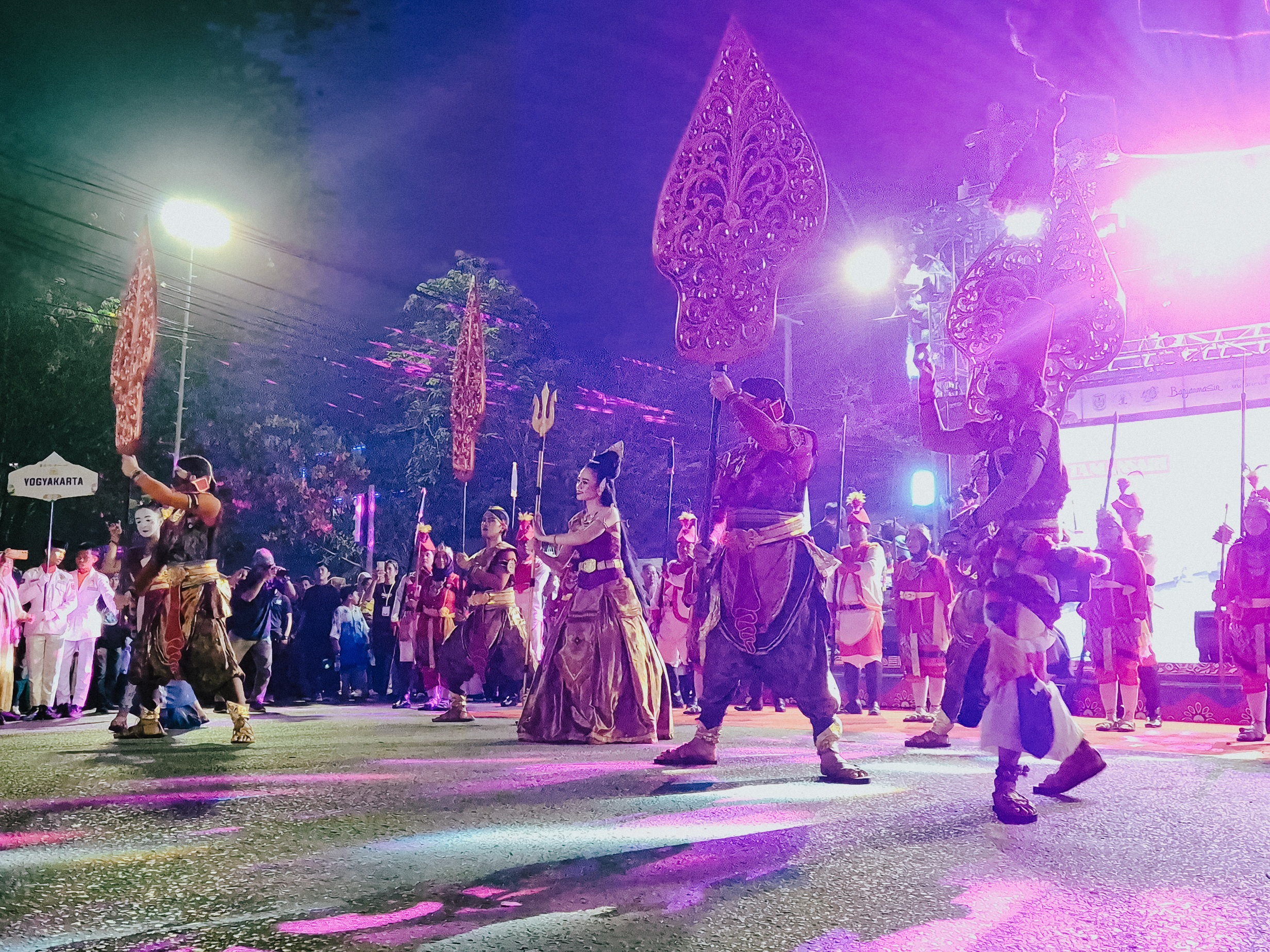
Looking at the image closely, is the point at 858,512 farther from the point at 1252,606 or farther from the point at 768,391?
the point at 768,391

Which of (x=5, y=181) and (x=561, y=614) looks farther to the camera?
(x=5, y=181)

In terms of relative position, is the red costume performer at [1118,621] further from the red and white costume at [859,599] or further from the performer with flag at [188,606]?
the performer with flag at [188,606]

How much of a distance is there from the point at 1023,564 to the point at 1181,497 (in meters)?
12.7

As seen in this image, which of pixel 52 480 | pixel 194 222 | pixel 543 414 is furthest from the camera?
pixel 194 222

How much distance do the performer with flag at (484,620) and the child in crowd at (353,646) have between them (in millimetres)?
5253

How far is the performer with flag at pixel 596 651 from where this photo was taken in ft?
25.1

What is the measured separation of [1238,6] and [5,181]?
63.1 ft

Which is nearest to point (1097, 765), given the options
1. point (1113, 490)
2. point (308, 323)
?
point (1113, 490)

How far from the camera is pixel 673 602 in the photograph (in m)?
12.5

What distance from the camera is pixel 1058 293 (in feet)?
20.3

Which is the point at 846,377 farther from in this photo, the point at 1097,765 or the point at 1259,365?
the point at 1097,765

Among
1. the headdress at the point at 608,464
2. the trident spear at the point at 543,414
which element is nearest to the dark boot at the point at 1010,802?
the headdress at the point at 608,464

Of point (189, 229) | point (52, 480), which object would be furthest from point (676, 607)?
point (189, 229)

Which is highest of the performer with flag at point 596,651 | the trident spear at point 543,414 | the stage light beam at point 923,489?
the stage light beam at point 923,489
